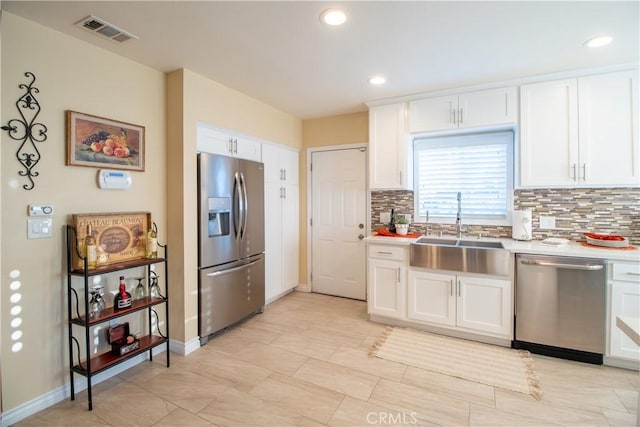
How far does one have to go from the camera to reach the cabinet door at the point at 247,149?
10.8 feet

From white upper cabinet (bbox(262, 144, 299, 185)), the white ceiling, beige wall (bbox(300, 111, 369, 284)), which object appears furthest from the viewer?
beige wall (bbox(300, 111, 369, 284))

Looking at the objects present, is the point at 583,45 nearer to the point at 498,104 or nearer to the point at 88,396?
the point at 498,104

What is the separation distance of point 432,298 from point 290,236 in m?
2.02

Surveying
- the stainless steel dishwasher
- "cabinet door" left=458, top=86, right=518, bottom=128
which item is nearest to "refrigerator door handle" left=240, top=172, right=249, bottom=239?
"cabinet door" left=458, top=86, right=518, bottom=128

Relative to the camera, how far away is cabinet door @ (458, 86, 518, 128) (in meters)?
2.94

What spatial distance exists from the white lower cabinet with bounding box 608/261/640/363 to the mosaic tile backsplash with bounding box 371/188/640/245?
2.15 ft

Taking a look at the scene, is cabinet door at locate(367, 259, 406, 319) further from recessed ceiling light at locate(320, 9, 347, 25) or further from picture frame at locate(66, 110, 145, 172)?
picture frame at locate(66, 110, 145, 172)

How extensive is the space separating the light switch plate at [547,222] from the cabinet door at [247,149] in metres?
3.07

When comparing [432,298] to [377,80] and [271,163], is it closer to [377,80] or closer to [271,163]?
[377,80]

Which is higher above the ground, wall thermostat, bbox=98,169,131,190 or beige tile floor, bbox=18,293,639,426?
wall thermostat, bbox=98,169,131,190

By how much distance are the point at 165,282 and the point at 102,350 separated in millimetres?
640

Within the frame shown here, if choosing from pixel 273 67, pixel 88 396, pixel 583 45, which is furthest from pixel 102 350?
pixel 583 45

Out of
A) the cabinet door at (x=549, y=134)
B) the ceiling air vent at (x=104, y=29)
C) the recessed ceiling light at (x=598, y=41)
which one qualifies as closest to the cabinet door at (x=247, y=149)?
the ceiling air vent at (x=104, y=29)

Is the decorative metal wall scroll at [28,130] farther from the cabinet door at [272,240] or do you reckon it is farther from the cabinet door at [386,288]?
the cabinet door at [386,288]
